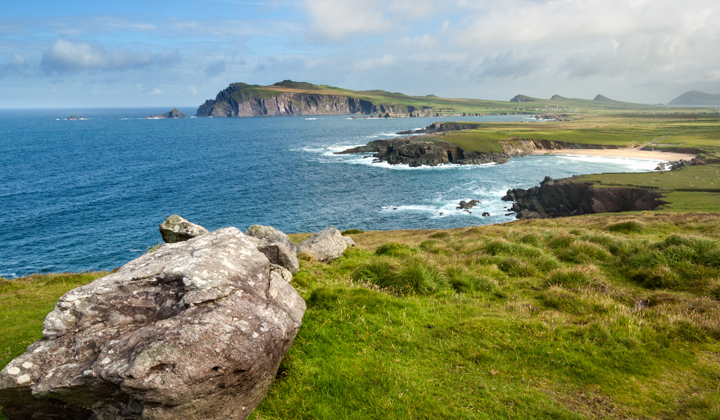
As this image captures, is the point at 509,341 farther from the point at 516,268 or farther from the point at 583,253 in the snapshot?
the point at 583,253

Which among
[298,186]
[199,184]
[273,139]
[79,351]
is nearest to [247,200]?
[298,186]

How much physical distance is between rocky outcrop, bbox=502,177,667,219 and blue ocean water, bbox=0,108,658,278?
18.0ft

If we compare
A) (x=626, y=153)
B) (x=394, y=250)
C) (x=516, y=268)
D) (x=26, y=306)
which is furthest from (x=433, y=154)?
(x=26, y=306)

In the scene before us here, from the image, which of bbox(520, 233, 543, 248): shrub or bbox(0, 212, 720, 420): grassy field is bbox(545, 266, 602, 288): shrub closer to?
bbox(0, 212, 720, 420): grassy field

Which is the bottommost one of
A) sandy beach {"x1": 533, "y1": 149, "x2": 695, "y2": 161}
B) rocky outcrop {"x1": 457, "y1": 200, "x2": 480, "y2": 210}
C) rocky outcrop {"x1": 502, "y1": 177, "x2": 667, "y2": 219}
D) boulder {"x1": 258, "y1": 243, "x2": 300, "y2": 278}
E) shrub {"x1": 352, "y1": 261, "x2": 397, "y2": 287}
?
rocky outcrop {"x1": 457, "y1": 200, "x2": 480, "y2": 210}

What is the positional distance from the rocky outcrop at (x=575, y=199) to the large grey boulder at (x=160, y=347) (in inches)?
2452

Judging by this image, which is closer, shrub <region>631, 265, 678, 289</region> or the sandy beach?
shrub <region>631, 265, 678, 289</region>

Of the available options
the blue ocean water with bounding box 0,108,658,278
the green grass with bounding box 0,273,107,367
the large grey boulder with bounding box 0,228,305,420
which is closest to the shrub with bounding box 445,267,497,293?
the large grey boulder with bounding box 0,228,305,420

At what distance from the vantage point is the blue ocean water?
55.8 meters

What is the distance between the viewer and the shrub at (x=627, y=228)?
2256 cm

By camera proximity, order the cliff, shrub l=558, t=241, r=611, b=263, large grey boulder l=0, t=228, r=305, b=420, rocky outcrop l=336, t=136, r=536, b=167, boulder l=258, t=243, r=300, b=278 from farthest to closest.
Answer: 1. the cliff
2. rocky outcrop l=336, t=136, r=536, b=167
3. shrub l=558, t=241, r=611, b=263
4. boulder l=258, t=243, r=300, b=278
5. large grey boulder l=0, t=228, r=305, b=420

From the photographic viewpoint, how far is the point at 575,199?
6662 cm

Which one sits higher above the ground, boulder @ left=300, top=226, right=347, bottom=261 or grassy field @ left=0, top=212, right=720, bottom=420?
grassy field @ left=0, top=212, right=720, bottom=420

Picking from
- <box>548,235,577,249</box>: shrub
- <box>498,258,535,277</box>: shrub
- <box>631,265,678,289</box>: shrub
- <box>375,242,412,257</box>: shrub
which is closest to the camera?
<box>631,265,678,289</box>: shrub
